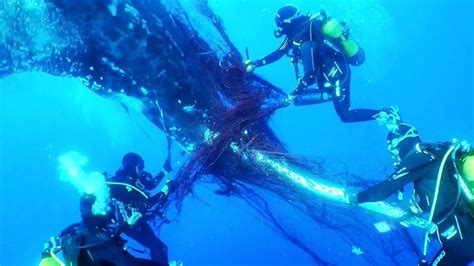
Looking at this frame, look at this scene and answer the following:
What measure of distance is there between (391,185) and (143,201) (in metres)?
4.00

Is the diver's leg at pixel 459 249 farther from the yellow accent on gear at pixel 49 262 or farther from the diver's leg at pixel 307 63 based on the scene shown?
the yellow accent on gear at pixel 49 262

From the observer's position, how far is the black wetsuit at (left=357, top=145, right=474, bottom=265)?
3.88 meters

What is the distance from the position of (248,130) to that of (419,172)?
261cm

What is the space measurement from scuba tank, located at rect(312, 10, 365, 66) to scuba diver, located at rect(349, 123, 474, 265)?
247cm

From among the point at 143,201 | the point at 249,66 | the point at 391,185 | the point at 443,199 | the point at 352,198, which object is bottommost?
the point at 443,199

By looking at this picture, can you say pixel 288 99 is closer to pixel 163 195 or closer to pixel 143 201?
pixel 163 195

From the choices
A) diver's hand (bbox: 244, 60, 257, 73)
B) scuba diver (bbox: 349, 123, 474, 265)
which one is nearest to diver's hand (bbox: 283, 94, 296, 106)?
diver's hand (bbox: 244, 60, 257, 73)

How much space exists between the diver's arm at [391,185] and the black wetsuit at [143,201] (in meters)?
3.17

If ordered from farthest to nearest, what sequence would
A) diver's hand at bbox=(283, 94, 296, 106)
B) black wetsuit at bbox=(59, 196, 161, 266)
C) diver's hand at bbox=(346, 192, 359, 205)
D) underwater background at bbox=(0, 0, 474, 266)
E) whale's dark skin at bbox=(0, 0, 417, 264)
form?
underwater background at bbox=(0, 0, 474, 266), diver's hand at bbox=(283, 94, 296, 106), whale's dark skin at bbox=(0, 0, 417, 264), diver's hand at bbox=(346, 192, 359, 205), black wetsuit at bbox=(59, 196, 161, 266)

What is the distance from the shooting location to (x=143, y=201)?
659 cm

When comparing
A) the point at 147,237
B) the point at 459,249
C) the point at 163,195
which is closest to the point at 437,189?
the point at 459,249

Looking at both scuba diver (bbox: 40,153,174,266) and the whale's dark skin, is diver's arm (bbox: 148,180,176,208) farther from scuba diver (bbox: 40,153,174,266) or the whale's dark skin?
the whale's dark skin

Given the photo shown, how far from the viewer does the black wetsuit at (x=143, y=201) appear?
6.43 m

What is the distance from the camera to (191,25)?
6.30 m
